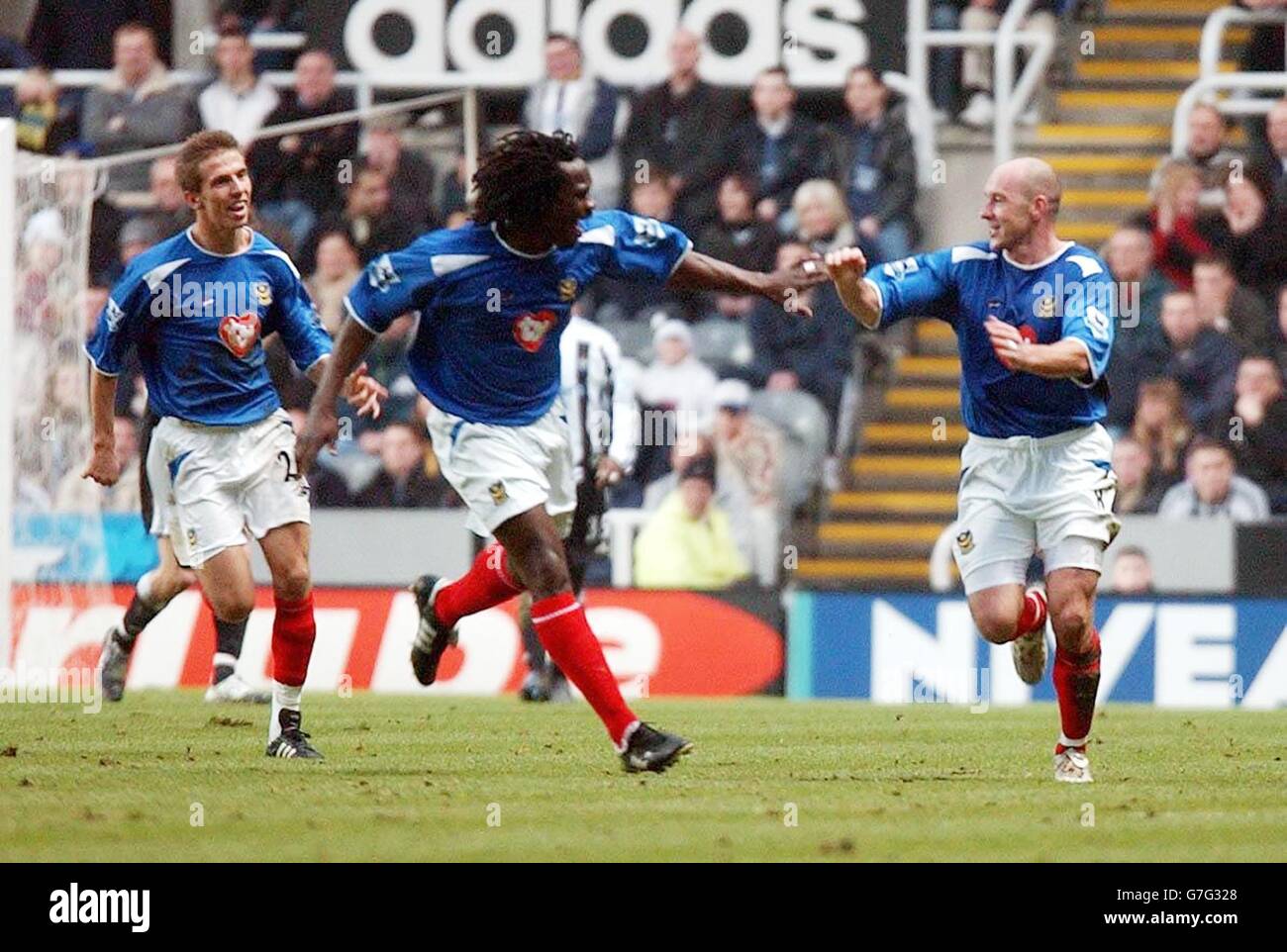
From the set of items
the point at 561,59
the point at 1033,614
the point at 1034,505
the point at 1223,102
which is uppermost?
the point at 561,59

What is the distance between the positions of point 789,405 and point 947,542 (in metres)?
2.09

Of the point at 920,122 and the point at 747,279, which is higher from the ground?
the point at 920,122

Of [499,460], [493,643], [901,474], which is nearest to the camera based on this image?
[499,460]

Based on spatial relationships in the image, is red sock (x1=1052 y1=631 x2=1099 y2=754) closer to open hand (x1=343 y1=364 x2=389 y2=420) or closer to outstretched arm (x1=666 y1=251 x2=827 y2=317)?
outstretched arm (x1=666 y1=251 x2=827 y2=317)

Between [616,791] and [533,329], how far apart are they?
176cm

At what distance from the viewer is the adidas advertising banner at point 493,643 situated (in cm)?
1556

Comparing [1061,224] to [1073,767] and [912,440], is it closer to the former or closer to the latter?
[912,440]

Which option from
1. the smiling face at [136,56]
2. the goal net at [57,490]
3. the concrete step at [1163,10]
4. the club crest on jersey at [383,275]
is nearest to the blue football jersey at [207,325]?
the club crest on jersey at [383,275]

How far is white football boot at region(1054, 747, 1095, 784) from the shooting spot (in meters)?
9.35

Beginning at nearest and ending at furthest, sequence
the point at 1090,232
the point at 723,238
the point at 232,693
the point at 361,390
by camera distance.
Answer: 1. the point at 361,390
2. the point at 232,693
3. the point at 723,238
4. the point at 1090,232

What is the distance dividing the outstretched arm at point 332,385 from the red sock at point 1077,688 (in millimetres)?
2771

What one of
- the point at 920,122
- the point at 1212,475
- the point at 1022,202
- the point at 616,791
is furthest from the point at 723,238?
the point at 616,791

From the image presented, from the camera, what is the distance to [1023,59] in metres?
20.0

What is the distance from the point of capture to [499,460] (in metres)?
9.33
